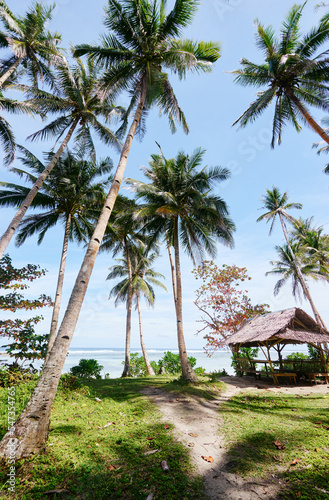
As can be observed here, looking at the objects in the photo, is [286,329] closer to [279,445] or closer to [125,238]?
[279,445]

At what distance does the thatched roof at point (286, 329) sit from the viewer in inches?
457

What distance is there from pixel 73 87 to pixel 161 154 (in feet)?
17.9

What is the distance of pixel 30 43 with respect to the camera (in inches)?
400

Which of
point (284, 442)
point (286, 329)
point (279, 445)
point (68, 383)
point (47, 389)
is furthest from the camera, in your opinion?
point (286, 329)

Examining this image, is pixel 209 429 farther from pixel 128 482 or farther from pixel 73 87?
pixel 73 87

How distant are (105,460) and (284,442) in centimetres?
365

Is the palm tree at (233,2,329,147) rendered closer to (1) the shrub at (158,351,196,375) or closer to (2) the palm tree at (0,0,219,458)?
(2) the palm tree at (0,0,219,458)

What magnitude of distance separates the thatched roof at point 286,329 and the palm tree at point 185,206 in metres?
5.06

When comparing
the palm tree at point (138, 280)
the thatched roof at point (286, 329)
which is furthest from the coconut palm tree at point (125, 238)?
Answer: the thatched roof at point (286, 329)

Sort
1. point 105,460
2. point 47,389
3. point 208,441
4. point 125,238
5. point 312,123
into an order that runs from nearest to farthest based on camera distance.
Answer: point 105,460
point 47,389
point 208,441
point 312,123
point 125,238

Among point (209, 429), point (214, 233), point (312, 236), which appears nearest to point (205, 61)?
point (214, 233)

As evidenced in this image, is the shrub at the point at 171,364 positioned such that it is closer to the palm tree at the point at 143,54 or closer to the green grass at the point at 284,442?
the green grass at the point at 284,442

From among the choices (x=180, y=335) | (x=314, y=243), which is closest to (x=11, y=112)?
(x=180, y=335)

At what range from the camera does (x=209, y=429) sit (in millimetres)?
5590
